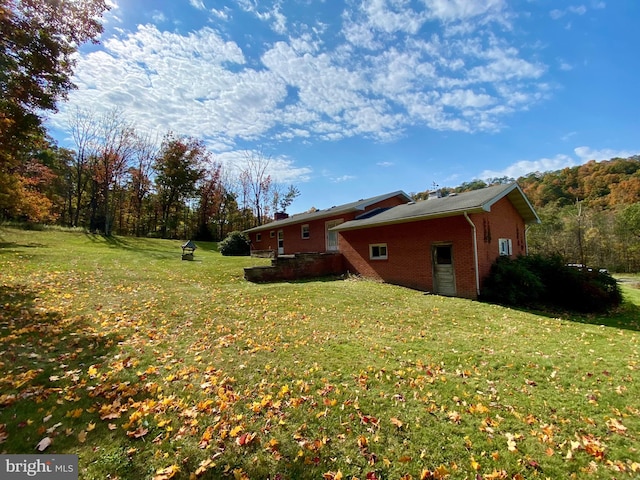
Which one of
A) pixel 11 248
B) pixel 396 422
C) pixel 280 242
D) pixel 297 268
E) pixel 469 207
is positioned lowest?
pixel 396 422

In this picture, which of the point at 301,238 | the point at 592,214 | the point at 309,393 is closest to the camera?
the point at 309,393

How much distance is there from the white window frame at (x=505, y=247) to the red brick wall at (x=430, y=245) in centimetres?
23

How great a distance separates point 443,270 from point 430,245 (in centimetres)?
109

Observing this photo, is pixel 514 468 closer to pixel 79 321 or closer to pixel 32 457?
pixel 32 457

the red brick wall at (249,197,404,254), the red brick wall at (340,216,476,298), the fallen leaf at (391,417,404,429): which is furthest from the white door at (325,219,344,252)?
the fallen leaf at (391,417,404,429)

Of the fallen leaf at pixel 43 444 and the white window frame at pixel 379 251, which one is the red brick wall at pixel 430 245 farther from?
the fallen leaf at pixel 43 444

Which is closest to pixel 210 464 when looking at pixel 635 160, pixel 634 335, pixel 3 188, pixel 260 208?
pixel 634 335

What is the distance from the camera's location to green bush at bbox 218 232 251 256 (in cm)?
2595

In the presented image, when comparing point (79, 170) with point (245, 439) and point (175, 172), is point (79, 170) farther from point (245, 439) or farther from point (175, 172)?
point (245, 439)

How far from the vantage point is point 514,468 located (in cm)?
253

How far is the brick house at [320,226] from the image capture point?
1756 centimetres

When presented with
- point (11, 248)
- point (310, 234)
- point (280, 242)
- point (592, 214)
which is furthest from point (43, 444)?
point (592, 214)

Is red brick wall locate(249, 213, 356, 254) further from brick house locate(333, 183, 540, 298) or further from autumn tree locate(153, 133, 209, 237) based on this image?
autumn tree locate(153, 133, 209, 237)

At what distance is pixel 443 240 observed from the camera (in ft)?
37.0
